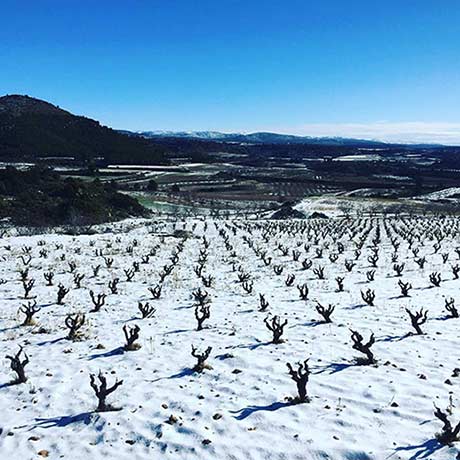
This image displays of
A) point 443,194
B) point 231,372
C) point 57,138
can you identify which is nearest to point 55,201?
point 231,372

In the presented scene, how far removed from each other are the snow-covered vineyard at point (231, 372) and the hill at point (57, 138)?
12414 cm

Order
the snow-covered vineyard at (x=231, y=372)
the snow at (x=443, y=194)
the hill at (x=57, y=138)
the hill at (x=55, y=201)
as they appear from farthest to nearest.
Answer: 1. the hill at (x=57, y=138)
2. the snow at (x=443, y=194)
3. the hill at (x=55, y=201)
4. the snow-covered vineyard at (x=231, y=372)

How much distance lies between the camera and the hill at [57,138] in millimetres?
136000

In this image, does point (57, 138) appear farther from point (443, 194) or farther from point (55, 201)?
point (443, 194)

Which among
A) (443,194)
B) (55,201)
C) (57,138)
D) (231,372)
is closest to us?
(231,372)

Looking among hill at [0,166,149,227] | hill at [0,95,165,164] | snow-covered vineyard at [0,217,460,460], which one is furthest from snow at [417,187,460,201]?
hill at [0,95,165,164]

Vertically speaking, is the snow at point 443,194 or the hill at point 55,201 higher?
the hill at point 55,201

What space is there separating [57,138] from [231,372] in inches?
5920

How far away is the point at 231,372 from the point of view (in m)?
9.46

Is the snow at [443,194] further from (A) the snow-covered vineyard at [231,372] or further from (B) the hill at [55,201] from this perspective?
(A) the snow-covered vineyard at [231,372]

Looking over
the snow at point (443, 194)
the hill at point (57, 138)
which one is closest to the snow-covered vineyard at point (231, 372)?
the snow at point (443, 194)

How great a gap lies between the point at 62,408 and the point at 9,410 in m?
0.90

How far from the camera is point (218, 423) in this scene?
7.32 meters

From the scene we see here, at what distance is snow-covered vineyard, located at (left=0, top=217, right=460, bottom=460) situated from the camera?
679cm
